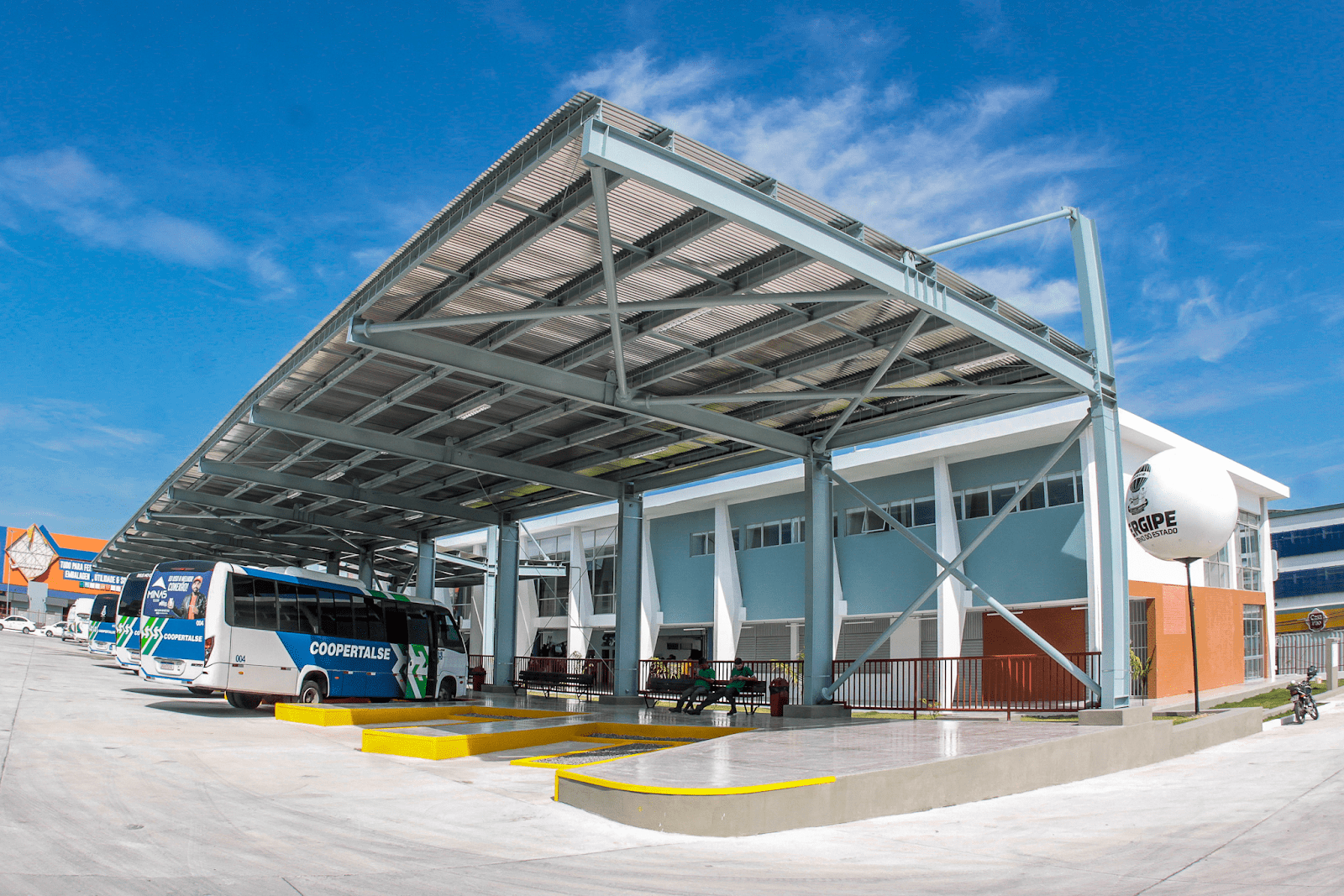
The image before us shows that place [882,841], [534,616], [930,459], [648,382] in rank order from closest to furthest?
[882,841], [648,382], [930,459], [534,616]

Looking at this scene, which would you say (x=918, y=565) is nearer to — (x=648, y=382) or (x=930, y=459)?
(x=930, y=459)

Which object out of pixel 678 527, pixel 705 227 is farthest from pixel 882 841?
pixel 678 527

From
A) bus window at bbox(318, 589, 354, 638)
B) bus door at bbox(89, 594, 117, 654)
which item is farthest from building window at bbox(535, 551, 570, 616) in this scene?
bus window at bbox(318, 589, 354, 638)

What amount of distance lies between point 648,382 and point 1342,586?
74.4 meters

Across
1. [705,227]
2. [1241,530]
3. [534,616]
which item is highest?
[705,227]

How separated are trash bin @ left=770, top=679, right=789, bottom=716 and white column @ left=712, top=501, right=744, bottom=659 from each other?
17289mm

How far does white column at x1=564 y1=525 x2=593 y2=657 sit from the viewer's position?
45.9 m

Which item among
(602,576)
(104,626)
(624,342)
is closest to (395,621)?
(624,342)

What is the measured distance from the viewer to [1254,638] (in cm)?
3516

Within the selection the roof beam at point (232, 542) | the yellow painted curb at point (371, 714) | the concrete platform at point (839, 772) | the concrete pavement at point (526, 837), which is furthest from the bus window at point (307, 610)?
the roof beam at point (232, 542)

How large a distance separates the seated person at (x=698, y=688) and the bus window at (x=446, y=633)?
23.8 feet

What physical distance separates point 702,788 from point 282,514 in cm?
2579

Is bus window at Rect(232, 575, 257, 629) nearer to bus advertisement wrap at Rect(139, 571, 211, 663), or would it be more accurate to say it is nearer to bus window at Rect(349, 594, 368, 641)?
bus advertisement wrap at Rect(139, 571, 211, 663)

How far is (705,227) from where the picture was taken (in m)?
11.0
